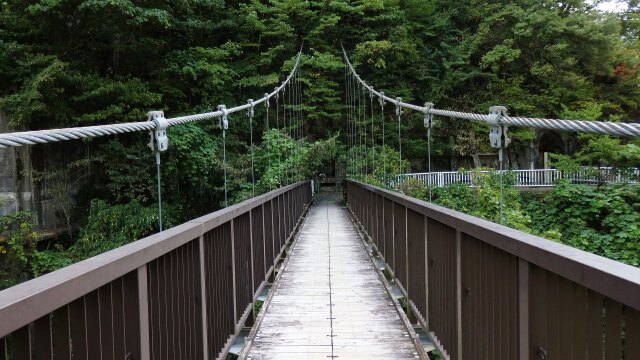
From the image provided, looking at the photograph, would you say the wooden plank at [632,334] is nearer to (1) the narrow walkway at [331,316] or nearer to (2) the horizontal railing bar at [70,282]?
(2) the horizontal railing bar at [70,282]

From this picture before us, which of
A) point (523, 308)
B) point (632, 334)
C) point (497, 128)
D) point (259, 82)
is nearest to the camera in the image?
point (632, 334)

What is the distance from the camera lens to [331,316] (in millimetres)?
3326

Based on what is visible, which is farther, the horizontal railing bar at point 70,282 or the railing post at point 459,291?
the railing post at point 459,291

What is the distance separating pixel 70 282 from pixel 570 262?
98cm

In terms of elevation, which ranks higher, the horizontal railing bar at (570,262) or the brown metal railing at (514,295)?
the horizontal railing bar at (570,262)

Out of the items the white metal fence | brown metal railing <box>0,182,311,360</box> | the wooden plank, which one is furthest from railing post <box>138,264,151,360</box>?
the white metal fence

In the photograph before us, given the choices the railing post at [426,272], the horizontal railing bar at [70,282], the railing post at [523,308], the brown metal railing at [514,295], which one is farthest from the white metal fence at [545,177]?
the horizontal railing bar at [70,282]

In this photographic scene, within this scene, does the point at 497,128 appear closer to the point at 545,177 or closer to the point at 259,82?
the point at 259,82

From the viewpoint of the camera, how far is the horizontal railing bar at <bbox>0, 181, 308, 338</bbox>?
0.79 meters

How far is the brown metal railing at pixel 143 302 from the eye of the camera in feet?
2.92

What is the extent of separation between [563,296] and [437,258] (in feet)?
4.47

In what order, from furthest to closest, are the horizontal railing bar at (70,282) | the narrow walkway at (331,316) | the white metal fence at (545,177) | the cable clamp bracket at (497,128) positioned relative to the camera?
the white metal fence at (545,177)
the narrow walkway at (331,316)
the cable clamp bracket at (497,128)
the horizontal railing bar at (70,282)

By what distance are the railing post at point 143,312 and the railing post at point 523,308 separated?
1019 mm

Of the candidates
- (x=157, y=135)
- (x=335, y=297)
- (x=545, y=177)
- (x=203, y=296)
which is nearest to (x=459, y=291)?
(x=203, y=296)
